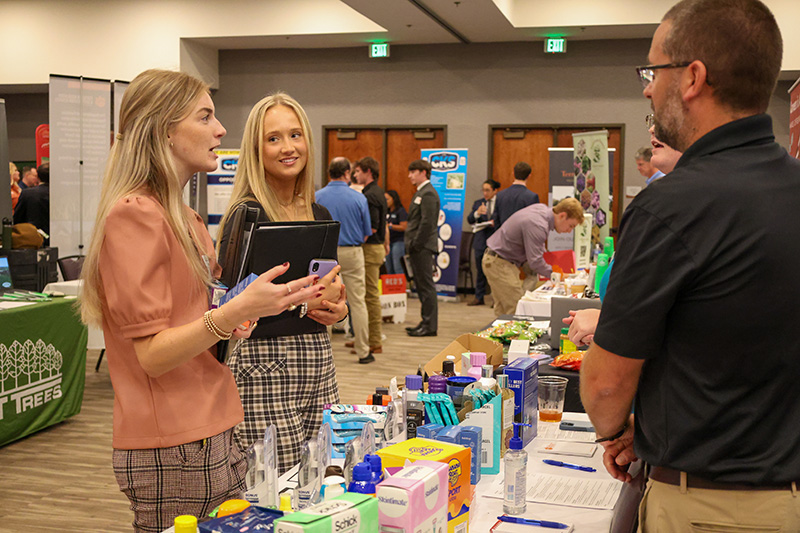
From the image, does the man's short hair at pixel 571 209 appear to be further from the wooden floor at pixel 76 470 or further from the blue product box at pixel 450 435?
the blue product box at pixel 450 435

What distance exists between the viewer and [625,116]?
1075 centimetres

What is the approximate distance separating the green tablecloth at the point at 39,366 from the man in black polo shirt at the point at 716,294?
406cm

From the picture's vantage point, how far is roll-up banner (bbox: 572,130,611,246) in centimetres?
754

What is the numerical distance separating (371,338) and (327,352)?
4.94m

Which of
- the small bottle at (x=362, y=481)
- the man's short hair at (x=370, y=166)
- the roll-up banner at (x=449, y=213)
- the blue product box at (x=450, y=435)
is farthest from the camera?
the roll-up banner at (x=449, y=213)

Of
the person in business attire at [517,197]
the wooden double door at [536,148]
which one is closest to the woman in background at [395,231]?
the wooden double door at [536,148]

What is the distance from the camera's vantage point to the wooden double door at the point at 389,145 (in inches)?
456

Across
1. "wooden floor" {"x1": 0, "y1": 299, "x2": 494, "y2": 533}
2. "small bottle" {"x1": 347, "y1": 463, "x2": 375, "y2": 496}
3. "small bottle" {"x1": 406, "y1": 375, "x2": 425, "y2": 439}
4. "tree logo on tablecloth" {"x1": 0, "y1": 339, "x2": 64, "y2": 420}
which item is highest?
"small bottle" {"x1": 347, "y1": 463, "x2": 375, "y2": 496}

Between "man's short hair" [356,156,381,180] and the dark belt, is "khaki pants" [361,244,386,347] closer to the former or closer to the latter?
"man's short hair" [356,156,381,180]

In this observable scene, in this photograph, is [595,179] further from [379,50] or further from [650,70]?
[650,70]

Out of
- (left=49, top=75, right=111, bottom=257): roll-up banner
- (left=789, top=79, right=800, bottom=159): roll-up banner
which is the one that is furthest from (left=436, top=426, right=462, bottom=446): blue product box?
(left=49, top=75, right=111, bottom=257): roll-up banner

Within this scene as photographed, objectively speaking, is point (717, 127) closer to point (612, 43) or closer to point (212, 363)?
point (212, 363)

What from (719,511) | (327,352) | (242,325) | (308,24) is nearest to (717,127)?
(719,511)

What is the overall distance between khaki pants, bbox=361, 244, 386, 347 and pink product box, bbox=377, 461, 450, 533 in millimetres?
5844
